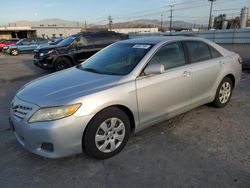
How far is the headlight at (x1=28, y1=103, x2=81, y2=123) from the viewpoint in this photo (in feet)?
9.07

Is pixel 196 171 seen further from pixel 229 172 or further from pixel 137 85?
pixel 137 85

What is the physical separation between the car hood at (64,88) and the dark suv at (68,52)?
6807 mm

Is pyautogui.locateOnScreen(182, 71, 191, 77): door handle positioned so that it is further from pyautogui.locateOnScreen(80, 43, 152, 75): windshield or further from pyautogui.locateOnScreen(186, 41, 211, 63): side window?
pyautogui.locateOnScreen(80, 43, 152, 75): windshield

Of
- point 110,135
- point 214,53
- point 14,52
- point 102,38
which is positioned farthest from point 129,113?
point 14,52

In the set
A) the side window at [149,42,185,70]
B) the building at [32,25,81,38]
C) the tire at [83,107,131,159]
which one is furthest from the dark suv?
the building at [32,25,81,38]

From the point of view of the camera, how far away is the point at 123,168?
2994 mm

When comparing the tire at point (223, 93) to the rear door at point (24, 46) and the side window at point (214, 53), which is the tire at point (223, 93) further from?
the rear door at point (24, 46)

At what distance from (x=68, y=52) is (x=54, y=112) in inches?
315

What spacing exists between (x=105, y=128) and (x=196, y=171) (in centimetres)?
126

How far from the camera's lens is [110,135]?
319 centimetres

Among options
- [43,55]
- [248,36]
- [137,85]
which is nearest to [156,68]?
[137,85]

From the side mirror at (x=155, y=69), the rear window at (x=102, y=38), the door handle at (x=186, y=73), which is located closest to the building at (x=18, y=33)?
the rear window at (x=102, y=38)

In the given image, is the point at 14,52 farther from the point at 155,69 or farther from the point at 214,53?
→ the point at 155,69

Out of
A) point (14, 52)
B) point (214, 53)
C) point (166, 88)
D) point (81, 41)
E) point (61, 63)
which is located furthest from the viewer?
point (14, 52)
